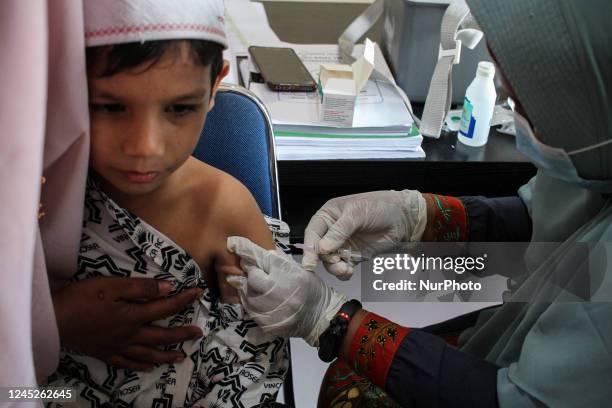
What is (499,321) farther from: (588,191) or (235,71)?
(235,71)

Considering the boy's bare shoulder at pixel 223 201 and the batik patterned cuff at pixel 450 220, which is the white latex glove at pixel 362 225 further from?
the boy's bare shoulder at pixel 223 201

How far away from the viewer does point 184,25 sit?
716 mm

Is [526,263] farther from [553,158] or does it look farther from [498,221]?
[553,158]

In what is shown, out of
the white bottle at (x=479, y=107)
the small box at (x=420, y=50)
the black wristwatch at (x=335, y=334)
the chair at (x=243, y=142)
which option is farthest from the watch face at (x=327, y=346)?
the small box at (x=420, y=50)

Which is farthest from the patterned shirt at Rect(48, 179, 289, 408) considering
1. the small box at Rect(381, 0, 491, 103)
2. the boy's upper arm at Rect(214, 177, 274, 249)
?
the small box at Rect(381, 0, 491, 103)

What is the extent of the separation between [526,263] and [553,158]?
1.23 ft

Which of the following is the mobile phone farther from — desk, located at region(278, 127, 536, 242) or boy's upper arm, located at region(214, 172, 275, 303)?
boy's upper arm, located at region(214, 172, 275, 303)

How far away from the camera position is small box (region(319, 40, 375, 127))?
149 centimetres

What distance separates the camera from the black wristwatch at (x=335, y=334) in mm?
1112

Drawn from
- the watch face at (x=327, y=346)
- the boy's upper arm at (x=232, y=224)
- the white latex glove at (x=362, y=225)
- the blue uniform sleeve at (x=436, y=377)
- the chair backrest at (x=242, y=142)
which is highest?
the chair backrest at (x=242, y=142)

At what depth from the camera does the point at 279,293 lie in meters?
1.09

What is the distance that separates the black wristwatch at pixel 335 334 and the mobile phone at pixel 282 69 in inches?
28.9

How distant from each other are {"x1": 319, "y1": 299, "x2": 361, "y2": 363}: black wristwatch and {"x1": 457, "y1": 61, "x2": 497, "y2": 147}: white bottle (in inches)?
25.7

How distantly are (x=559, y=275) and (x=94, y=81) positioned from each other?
0.83 metres
